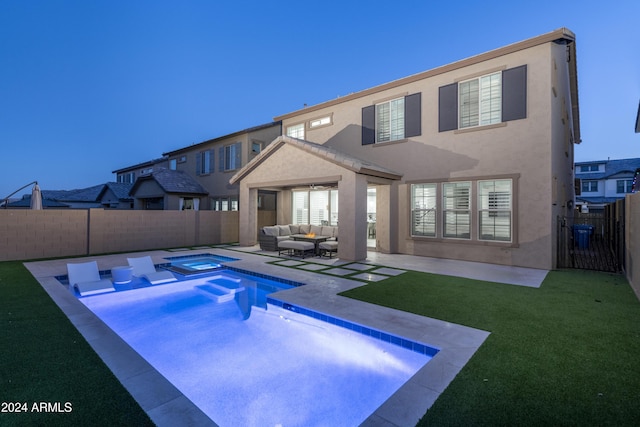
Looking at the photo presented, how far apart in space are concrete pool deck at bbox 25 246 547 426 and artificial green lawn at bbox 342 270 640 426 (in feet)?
0.73

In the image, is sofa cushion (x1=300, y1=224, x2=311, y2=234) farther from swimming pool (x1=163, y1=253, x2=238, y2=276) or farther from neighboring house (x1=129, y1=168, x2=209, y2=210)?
neighboring house (x1=129, y1=168, x2=209, y2=210)

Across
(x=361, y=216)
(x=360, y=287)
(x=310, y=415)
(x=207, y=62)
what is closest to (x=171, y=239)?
(x=361, y=216)

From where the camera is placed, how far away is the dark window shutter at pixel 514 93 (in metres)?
10.4

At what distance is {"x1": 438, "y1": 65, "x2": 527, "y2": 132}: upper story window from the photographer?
34.6ft

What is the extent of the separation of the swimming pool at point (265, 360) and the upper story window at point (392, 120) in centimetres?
947

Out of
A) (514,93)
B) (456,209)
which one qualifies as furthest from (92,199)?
(514,93)

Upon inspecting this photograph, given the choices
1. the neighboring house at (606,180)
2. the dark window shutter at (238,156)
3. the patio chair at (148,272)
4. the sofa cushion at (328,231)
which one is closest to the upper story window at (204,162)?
the dark window shutter at (238,156)

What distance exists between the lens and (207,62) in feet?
289

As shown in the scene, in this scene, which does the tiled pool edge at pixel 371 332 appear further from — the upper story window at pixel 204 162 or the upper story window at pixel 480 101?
the upper story window at pixel 204 162

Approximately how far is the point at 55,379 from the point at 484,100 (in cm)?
1315

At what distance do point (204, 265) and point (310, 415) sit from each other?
364 inches

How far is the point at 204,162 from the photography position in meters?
22.7

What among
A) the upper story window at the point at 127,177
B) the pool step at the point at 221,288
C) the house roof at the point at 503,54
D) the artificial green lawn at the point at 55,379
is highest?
the house roof at the point at 503,54

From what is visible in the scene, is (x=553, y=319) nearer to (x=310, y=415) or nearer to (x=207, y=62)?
(x=310, y=415)
